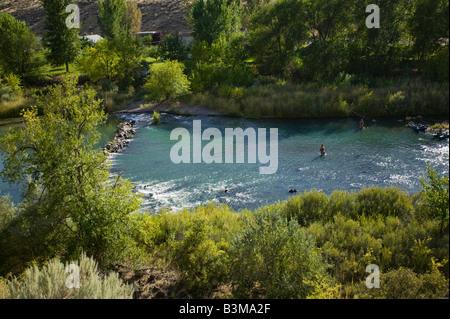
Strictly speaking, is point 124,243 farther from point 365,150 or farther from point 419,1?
point 419,1

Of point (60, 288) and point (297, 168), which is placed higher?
point (60, 288)

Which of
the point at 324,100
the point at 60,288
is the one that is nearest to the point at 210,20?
the point at 324,100

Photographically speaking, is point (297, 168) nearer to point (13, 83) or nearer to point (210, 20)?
point (13, 83)

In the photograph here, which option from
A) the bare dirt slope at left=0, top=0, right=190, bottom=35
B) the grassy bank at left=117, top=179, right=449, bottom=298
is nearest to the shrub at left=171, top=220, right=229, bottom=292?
the grassy bank at left=117, top=179, right=449, bottom=298

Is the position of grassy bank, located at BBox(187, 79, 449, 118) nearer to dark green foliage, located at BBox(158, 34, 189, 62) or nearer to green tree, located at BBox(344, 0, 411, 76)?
A: green tree, located at BBox(344, 0, 411, 76)

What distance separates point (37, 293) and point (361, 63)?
4257 centimetres

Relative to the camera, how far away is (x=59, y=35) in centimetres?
4681

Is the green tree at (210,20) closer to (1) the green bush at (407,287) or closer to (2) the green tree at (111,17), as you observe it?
(2) the green tree at (111,17)

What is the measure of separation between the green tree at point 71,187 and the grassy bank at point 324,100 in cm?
2598

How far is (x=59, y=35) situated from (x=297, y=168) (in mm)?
39506

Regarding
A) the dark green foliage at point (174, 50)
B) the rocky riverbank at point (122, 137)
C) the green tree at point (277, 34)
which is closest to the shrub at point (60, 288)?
the rocky riverbank at point (122, 137)

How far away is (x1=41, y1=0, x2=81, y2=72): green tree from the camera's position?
4616 centimetres

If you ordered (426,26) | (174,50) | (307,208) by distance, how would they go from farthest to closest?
(174,50) < (426,26) < (307,208)

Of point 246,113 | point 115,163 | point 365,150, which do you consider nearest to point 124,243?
point 115,163
